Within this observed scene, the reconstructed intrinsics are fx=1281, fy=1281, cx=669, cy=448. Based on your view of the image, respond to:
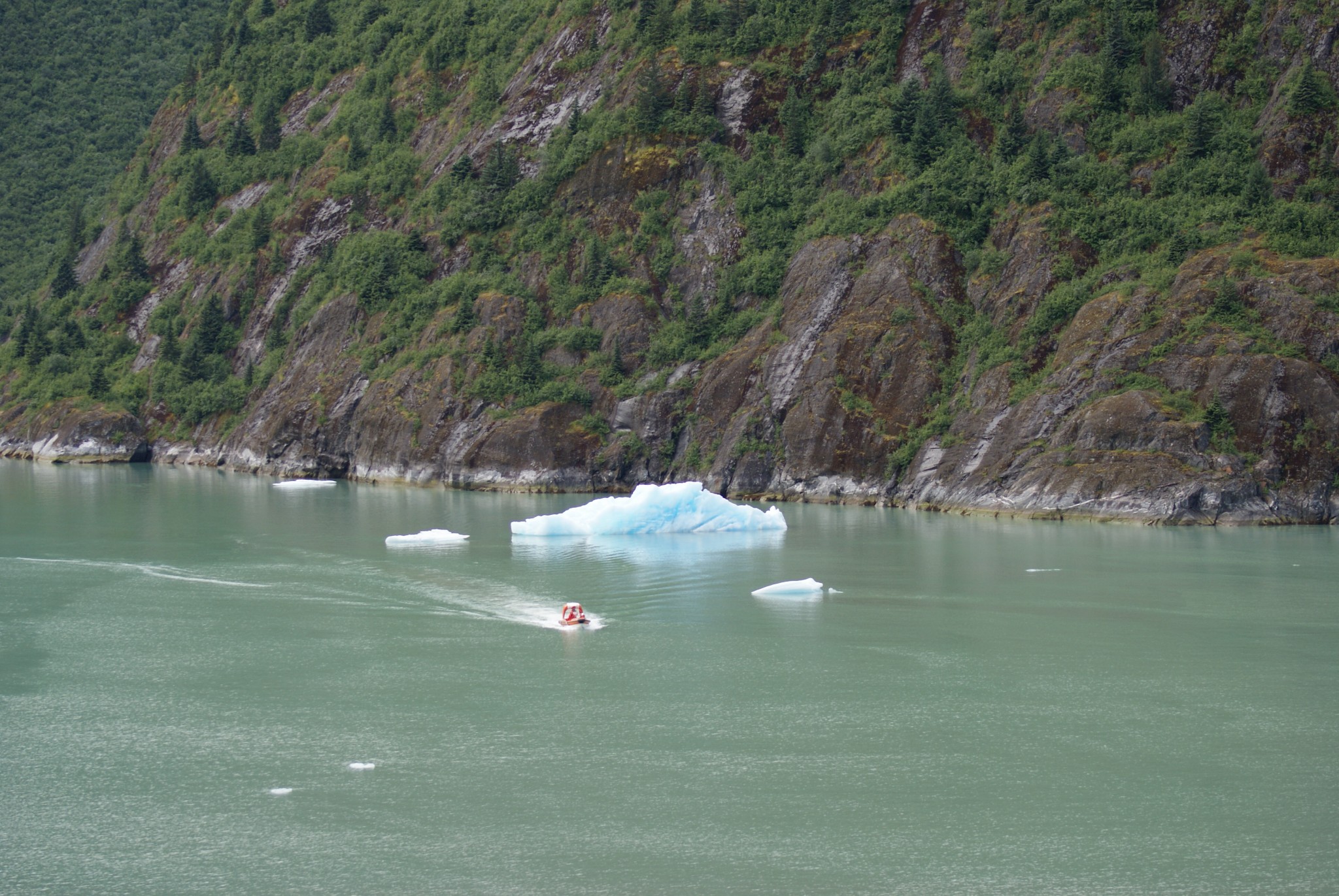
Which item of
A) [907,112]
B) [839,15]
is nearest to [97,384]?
[839,15]

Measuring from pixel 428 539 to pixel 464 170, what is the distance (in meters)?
51.3

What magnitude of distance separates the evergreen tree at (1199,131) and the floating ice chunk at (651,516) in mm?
30299

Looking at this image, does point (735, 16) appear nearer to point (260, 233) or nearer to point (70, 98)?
point (260, 233)

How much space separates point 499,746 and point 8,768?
6.53 metres

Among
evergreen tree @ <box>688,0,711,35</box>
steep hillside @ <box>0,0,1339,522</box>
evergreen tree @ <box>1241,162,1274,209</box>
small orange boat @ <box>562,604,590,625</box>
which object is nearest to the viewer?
small orange boat @ <box>562,604,590,625</box>

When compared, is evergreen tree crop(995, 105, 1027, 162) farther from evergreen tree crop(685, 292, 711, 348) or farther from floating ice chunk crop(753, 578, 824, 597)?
floating ice chunk crop(753, 578, 824, 597)

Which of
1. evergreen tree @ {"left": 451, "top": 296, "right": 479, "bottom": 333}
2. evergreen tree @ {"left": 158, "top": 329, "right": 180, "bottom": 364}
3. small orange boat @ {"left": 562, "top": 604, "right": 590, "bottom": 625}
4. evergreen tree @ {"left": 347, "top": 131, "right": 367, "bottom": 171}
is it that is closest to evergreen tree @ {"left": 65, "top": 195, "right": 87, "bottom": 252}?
evergreen tree @ {"left": 158, "top": 329, "right": 180, "bottom": 364}

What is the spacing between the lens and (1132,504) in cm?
4966

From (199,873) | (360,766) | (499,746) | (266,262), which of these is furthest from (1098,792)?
(266,262)

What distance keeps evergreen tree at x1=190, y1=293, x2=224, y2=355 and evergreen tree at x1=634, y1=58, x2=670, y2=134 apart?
1593 inches

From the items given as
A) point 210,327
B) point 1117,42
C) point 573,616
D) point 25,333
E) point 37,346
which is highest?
point 1117,42

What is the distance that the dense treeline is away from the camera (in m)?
61.6

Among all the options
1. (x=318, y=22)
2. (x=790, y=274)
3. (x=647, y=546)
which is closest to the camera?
(x=647, y=546)

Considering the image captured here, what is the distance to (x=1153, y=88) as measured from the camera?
6556 centimetres
